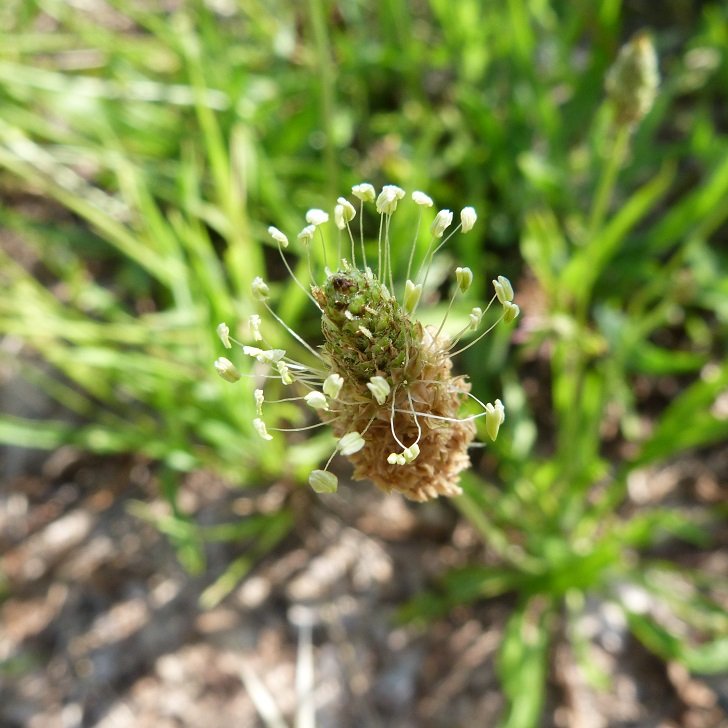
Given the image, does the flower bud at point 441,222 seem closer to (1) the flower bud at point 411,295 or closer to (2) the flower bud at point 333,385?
(1) the flower bud at point 411,295

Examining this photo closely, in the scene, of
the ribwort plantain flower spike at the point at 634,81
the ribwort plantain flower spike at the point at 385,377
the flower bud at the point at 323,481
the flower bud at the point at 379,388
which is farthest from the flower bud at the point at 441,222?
the ribwort plantain flower spike at the point at 634,81

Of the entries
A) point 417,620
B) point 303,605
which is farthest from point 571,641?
point 303,605

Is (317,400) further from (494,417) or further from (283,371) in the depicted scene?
(494,417)

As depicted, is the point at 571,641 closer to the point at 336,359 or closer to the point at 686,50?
the point at 336,359

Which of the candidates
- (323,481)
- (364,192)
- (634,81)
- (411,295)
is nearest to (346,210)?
(364,192)

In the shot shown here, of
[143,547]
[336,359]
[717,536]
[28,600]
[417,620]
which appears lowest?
[28,600]

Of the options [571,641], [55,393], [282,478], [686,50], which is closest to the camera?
[571,641]

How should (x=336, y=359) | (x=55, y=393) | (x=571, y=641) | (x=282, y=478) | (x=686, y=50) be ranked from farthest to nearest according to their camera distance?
(x=686, y=50)
(x=55, y=393)
(x=282, y=478)
(x=571, y=641)
(x=336, y=359)
